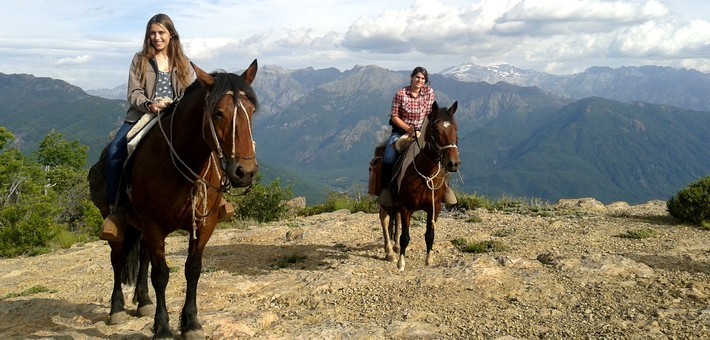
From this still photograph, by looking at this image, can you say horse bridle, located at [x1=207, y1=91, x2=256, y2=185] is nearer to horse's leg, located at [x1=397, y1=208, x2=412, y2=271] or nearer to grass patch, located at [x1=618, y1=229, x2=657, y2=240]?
horse's leg, located at [x1=397, y1=208, x2=412, y2=271]

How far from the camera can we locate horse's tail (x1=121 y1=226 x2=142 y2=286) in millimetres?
6082

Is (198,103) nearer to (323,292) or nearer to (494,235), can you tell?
(323,292)

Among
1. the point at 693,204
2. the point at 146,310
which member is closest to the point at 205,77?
the point at 146,310

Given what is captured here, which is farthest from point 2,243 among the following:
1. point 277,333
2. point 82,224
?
point 277,333

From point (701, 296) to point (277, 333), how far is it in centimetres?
503

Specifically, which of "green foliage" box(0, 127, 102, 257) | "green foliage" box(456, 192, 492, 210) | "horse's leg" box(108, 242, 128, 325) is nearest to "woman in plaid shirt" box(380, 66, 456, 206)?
"horse's leg" box(108, 242, 128, 325)

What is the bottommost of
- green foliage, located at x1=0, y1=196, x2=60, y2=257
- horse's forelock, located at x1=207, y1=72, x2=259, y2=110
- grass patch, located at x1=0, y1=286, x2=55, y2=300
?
green foliage, located at x1=0, y1=196, x2=60, y2=257

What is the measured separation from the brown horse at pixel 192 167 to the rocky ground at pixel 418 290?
923mm

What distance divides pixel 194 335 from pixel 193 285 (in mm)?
502

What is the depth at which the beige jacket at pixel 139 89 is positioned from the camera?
5227 mm

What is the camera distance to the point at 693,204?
11672mm

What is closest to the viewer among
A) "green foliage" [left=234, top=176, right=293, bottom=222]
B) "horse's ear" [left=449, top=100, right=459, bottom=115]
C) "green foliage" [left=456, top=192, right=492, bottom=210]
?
"horse's ear" [left=449, top=100, right=459, bottom=115]

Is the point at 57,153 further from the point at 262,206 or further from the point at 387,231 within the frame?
the point at 387,231

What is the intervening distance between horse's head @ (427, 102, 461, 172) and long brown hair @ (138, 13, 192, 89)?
398 centimetres
